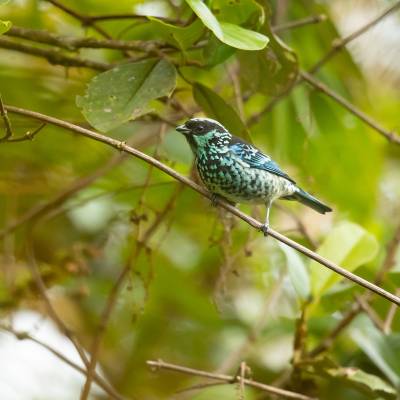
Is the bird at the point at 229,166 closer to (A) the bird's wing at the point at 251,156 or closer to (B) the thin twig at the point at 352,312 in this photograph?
(A) the bird's wing at the point at 251,156

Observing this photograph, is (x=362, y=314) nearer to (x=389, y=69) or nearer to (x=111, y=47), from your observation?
(x=111, y=47)

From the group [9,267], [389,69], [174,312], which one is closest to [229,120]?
[9,267]

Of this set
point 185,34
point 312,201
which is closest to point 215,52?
point 185,34

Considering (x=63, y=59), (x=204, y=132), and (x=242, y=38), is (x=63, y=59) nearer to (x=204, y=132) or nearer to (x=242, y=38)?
(x=204, y=132)

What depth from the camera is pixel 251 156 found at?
2.80m

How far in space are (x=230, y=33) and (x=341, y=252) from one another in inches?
40.7

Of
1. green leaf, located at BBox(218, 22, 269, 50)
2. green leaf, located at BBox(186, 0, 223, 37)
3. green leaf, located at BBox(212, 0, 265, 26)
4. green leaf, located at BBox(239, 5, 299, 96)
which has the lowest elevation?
green leaf, located at BBox(186, 0, 223, 37)

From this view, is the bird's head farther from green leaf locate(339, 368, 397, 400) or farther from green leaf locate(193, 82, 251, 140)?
green leaf locate(339, 368, 397, 400)

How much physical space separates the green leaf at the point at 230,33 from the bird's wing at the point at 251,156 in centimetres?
53

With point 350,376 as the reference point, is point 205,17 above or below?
above

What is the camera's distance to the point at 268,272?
3.87m

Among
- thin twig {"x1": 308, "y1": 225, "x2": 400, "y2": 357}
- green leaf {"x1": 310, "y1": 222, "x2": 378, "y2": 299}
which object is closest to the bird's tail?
green leaf {"x1": 310, "y1": 222, "x2": 378, "y2": 299}

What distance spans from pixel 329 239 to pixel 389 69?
1782mm

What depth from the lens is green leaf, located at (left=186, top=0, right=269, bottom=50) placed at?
2.05m
